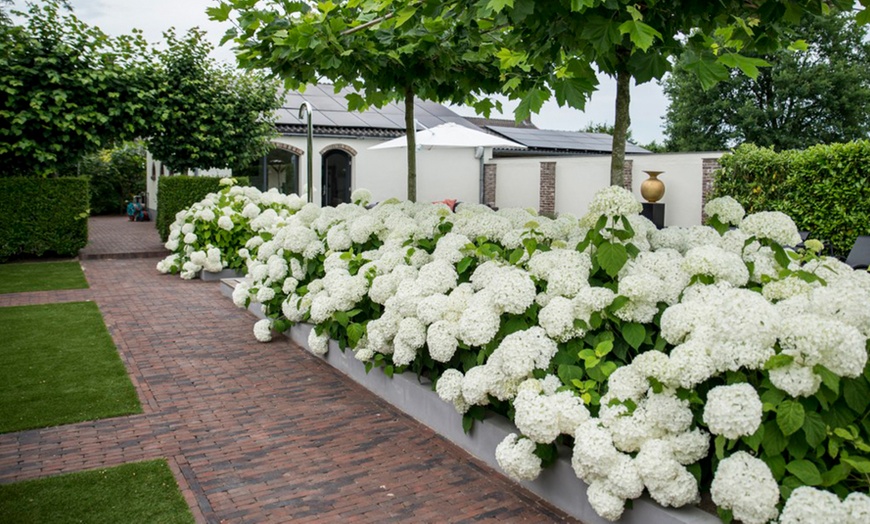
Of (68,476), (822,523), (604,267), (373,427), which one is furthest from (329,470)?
(822,523)

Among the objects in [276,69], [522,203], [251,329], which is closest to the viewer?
[276,69]

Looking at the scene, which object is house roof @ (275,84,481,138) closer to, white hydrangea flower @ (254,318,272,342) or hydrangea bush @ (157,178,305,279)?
hydrangea bush @ (157,178,305,279)

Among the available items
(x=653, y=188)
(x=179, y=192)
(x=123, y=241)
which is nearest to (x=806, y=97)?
(x=653, y=188)

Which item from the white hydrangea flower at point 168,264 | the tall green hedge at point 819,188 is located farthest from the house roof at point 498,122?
the white hydrangea flower at point 168,264

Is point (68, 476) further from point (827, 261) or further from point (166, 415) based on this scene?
point (827, 261)

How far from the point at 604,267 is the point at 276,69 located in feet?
13.6

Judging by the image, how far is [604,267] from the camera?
4.28 m

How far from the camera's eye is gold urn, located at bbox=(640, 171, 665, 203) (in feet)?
62.9

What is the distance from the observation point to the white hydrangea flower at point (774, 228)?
14.3 feet

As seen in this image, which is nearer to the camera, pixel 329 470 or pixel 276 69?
pixel 329 470

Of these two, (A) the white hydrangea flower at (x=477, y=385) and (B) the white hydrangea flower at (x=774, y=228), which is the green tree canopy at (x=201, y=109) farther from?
(B) the white hydrangea flower at (x=774, y=228)

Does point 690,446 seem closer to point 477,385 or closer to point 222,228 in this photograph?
point 477,385

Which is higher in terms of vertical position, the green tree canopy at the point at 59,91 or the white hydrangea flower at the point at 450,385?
the green tree canopy at the point at 59,91

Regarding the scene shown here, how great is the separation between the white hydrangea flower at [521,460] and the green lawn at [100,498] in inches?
66.9
